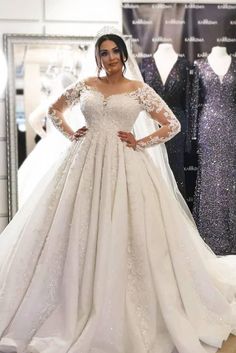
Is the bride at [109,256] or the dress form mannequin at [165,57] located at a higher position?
the dress form mannequin at [165,57]

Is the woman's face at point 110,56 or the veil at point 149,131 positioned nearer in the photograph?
the woman's face at point 110,56

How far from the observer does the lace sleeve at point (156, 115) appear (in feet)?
9.98

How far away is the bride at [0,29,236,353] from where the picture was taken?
252 centimetres

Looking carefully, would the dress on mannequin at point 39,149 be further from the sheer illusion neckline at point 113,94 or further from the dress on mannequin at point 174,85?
the sheer illusion neckline at point 113,94

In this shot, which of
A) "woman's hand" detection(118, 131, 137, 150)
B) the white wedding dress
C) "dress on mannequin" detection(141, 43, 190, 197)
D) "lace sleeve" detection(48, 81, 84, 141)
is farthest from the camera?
"dress on mannequin" detection(141, 43, 190, 197)

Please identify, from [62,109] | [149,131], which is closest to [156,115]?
[62,109]

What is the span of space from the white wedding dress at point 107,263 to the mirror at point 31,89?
4.09 ft

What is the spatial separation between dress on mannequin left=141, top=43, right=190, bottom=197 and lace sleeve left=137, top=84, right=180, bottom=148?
1243 millimetres

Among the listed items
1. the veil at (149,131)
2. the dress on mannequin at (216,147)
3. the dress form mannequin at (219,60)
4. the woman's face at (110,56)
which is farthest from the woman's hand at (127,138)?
the dress form mannequin at (219,60)

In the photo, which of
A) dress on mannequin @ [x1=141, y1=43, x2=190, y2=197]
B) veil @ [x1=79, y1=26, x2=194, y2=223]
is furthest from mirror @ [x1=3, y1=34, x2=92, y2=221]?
dress on mannequin @ [x1=141, y1=43, x2=190, y2=197]

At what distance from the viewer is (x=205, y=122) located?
14.4 ft

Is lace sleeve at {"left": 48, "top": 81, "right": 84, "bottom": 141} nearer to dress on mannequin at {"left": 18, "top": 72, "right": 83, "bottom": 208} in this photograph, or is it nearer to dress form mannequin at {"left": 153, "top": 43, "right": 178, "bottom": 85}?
dress on mannequin at {"left": 18, "top": 72, "right": 83, "bottom": 208}

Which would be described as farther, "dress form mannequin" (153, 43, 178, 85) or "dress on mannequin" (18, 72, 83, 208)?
"dress form mannequin" (153, 43, 178, 85)

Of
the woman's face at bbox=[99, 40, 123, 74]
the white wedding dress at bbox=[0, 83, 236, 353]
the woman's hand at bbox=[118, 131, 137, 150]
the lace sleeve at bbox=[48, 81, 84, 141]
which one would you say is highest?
the woman's face at bbox=[99, 40, 123, 74]
